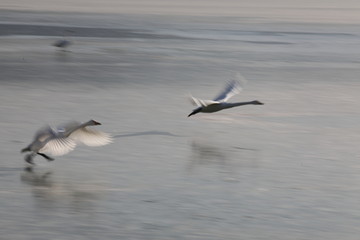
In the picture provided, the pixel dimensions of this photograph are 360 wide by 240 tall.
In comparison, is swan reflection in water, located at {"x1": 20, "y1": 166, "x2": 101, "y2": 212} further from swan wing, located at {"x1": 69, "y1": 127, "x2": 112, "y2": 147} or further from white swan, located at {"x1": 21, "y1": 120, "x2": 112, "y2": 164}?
swan wing, located at {"x1": 69, "y1": 127, "x2": 112, "y2": 147}

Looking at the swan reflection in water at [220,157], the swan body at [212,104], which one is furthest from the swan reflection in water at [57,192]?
the swan body at [212,104]

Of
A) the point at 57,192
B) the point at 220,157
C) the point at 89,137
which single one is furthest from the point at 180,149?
the point at 57,192

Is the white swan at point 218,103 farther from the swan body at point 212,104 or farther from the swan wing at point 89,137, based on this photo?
the swan wing at point 89,137

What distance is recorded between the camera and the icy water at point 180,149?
21.4ft

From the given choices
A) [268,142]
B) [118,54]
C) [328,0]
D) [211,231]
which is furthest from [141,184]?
[328,0]

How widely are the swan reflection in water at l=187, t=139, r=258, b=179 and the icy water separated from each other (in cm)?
2

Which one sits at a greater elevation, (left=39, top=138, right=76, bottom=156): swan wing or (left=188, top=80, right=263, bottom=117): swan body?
(left=188, top=80, right=263, bottom=117): swan body

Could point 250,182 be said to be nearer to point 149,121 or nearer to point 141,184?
point 141,184

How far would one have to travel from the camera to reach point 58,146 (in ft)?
26.0

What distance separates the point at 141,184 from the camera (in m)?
7.60

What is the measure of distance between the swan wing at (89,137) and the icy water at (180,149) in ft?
0.58

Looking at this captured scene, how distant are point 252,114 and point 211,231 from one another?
17.6 feet

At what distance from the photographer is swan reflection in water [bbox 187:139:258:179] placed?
840 cm

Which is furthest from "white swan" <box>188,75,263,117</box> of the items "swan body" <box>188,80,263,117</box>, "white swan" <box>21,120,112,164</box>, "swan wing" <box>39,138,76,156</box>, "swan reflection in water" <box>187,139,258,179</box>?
"swan wing" <box>39,138,76,156</box>
